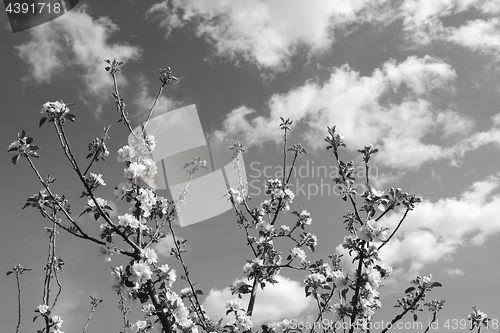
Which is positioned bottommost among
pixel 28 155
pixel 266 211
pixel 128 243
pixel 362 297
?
pixel 362 297

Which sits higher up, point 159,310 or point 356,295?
point 356,295

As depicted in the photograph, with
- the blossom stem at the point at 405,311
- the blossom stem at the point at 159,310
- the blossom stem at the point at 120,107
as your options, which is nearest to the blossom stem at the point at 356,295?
the blossom stem at the point at 405,311

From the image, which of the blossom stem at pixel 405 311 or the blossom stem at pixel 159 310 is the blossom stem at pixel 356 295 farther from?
the blossom stem at pixel 159 310

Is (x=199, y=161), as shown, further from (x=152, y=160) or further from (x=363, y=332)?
(x=363, y=332)

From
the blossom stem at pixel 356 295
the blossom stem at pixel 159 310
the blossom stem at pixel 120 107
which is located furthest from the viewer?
the blossom stem at pixel 120 107

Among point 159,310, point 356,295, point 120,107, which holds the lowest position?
point 159,310

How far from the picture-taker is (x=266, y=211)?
6.96 m

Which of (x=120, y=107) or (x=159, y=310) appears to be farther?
(x=120, y=107)

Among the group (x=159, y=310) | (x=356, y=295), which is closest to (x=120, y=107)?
(x=159, y=310)

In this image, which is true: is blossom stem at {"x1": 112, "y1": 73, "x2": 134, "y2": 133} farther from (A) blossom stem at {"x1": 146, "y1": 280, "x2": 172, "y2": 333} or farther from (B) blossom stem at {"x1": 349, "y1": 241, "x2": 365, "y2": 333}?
(B) blossom stem at {"x1": 349, "y1": 241, "x2": 365, "y2": 333}

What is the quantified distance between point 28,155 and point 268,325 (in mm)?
3783

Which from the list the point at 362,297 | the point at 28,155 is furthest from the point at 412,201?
the point at 28,155

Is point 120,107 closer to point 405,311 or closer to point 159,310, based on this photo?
point 159,310

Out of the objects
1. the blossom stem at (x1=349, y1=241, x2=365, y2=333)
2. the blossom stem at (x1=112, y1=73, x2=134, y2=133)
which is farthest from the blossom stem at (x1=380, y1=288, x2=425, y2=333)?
the blossom stem at (x1=112, y1=73, x2=134, y2=133)
